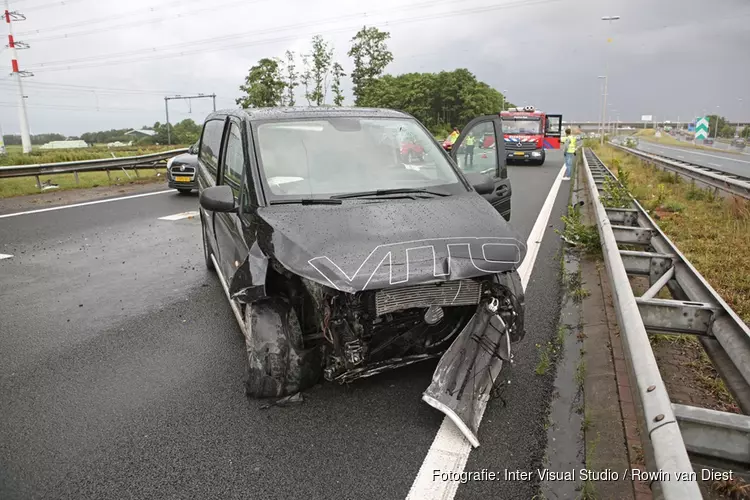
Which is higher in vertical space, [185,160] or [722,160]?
[185,160]

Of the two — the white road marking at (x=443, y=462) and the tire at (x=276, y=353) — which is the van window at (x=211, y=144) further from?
the white road marking at (x=443, y=462)

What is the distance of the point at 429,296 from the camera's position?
3234mm

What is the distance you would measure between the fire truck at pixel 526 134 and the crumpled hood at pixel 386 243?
21.5m

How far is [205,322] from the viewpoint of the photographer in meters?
5.06

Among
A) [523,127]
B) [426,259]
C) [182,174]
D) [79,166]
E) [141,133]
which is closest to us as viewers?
[426,259]

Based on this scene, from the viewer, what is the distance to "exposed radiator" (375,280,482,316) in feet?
10.3

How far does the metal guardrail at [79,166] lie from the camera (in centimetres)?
1367

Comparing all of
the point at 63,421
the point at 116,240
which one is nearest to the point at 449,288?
the point at 63,421

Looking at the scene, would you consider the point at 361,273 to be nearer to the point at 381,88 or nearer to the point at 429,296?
the point at 429,296

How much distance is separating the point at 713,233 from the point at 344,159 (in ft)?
20.8

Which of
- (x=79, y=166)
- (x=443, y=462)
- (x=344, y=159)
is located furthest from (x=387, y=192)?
(x=79, y=166)

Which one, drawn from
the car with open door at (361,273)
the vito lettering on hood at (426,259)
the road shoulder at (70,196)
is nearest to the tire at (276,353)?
the car with open door at (361,273)

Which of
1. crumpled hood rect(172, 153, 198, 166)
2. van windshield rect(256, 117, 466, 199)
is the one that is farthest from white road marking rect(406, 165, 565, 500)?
crumpled hood rect(172, 153, 198, 166)

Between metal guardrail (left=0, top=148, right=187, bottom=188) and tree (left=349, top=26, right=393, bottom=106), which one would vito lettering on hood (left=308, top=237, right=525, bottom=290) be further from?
tree (left=349, top=26, right=393, bottom=106)
